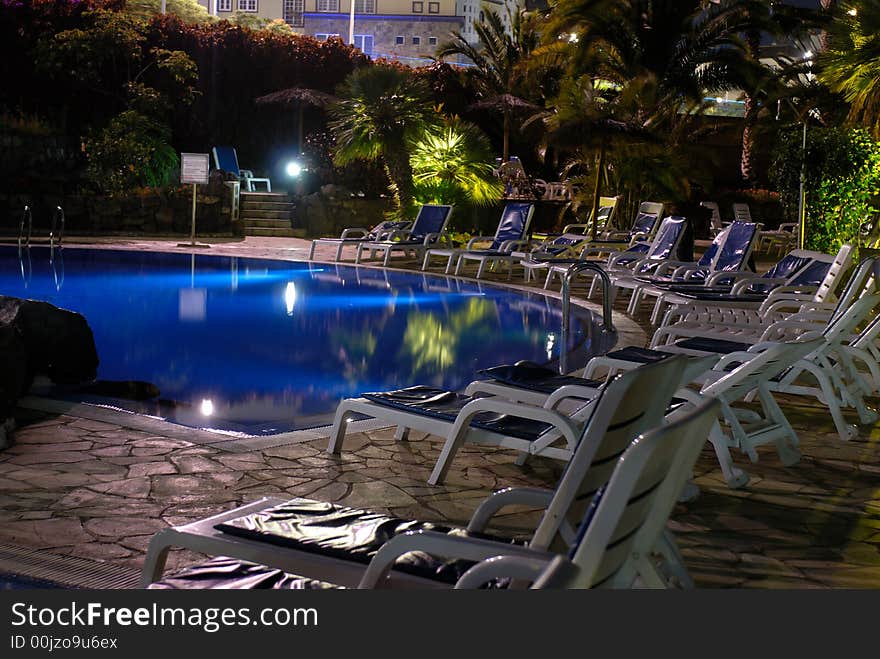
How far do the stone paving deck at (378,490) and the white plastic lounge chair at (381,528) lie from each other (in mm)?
938

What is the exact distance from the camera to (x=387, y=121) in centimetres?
2134

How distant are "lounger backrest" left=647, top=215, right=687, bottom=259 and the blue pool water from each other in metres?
1.41

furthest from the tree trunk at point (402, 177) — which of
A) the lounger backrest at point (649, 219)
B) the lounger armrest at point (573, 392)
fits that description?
the lounger armrest at point (573, 392)

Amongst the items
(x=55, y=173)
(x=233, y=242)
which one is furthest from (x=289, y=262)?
(x=55, y=173)

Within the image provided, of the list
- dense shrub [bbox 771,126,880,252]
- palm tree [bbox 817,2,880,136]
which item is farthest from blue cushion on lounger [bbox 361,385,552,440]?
palm tree [bbox 817,2,880,136]

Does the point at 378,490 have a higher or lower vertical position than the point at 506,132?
lower

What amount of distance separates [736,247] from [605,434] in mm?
9404

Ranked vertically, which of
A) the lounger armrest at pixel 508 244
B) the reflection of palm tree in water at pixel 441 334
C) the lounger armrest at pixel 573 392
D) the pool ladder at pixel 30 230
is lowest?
the pool ladder at pixel 30 230

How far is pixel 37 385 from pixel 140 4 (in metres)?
39.7

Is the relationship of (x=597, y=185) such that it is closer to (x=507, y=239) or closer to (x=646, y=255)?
(x=507, y=239)

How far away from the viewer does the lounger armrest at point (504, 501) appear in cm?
322

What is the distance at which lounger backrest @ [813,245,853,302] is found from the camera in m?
8.09

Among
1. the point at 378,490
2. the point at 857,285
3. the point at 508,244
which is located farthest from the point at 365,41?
the point at 378,490

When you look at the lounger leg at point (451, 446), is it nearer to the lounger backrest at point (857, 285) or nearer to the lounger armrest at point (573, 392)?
the lounger armrest at point (573, 392)
